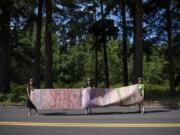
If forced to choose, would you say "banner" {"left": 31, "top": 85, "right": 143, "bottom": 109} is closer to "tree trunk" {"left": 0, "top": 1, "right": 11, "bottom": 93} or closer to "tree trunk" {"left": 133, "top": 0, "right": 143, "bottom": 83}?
"tree trunk" {"left": 133, "top": 0, "right": 143, "bottom": 83}

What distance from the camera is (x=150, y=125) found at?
15.1 metres

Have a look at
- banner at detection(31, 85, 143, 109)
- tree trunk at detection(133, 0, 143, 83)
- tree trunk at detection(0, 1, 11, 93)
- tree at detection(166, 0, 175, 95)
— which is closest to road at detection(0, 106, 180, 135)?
banner at detection(31, 85, 143, 109)

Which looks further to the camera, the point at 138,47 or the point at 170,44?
the point at 170,44

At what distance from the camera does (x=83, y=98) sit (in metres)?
21.8

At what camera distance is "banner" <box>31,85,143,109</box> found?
21.8 meters

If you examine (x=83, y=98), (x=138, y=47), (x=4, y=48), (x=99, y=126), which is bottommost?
(x=99, y=126)

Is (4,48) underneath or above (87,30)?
underneath

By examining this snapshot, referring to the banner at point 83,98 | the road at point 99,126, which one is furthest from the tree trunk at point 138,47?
the road at point 99,126

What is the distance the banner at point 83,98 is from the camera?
21.8 meters

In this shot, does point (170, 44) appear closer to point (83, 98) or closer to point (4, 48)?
point (4, 48)

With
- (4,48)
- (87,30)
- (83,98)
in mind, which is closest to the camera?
(83,98)

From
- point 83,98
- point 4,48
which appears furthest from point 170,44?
point 83,98

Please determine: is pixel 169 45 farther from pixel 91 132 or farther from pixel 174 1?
pixel 91 132

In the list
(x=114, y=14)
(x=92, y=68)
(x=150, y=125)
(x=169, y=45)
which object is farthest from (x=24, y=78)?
(x=150, y=125)
